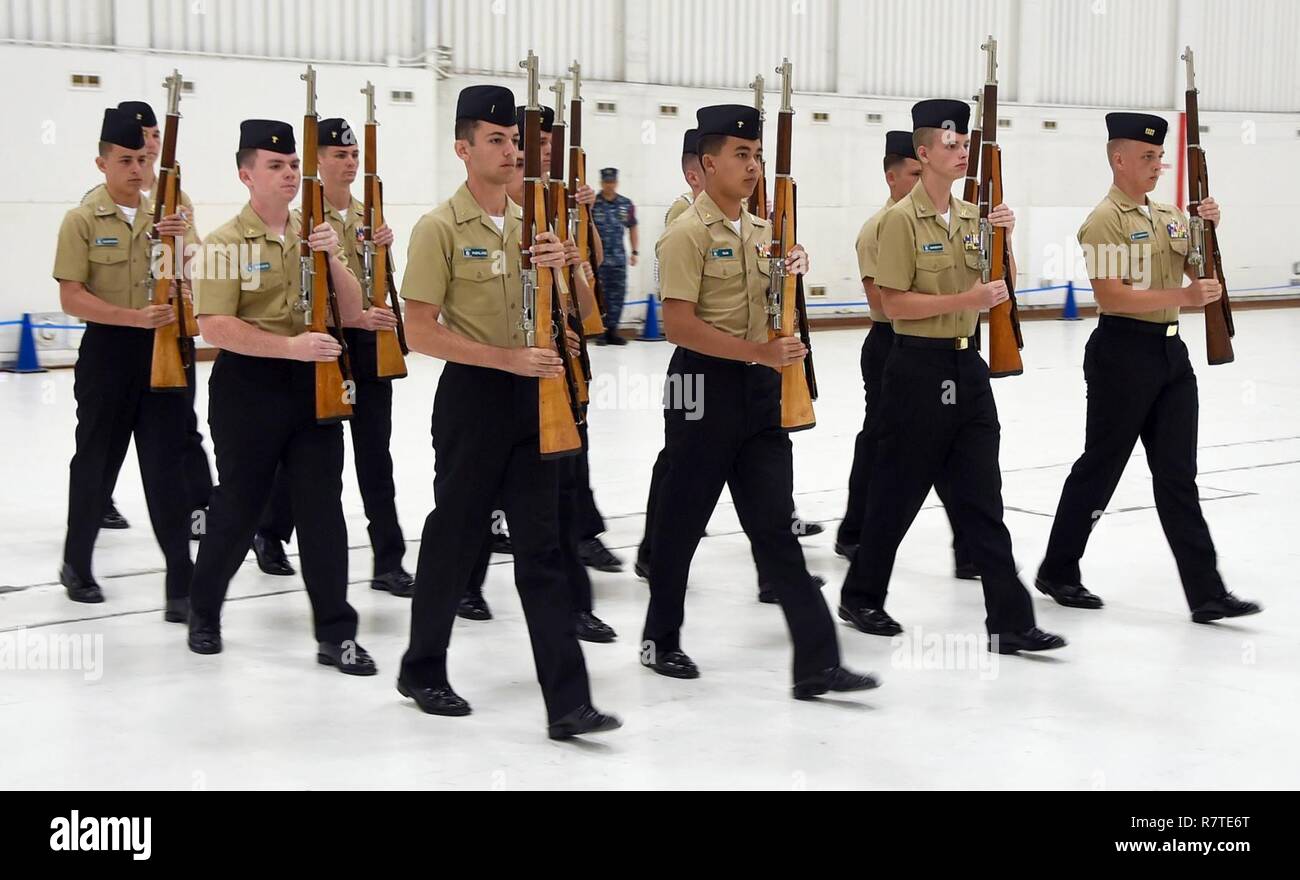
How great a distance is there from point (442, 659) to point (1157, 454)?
2.93 metres

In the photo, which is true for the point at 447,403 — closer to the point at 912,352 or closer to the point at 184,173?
the point at 912,352

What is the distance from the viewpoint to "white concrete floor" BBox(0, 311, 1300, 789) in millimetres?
4363

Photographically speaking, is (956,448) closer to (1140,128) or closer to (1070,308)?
(1140,128)

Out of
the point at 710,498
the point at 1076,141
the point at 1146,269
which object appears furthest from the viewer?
the point at 1076,141

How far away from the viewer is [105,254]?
6.21 m

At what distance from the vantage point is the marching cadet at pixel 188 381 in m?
6.21

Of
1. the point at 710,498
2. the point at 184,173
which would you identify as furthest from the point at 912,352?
the point at 184,173

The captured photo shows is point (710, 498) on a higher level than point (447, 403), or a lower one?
lower

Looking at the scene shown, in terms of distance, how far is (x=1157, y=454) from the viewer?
605cm

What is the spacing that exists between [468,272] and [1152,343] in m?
2.83

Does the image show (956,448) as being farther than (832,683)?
Yes

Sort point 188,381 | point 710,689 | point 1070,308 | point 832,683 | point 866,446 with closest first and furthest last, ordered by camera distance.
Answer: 1. point 832,683
2. point 710,689
3. point 188,381
4. point 866,446
5. point 1070,308

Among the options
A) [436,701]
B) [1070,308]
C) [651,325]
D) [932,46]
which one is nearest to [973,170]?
[436,701]

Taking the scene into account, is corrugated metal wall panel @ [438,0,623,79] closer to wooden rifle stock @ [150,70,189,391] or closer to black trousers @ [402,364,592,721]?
wooden rifle stock @ [150,70,189,391]
